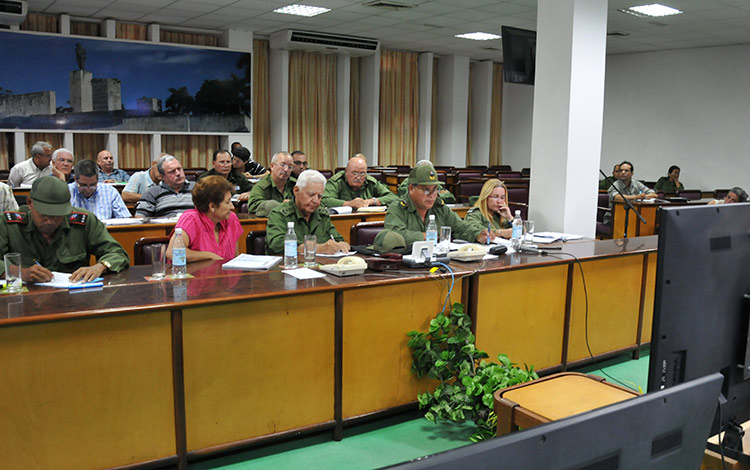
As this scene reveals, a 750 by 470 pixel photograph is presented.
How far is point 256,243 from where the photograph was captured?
161 inches

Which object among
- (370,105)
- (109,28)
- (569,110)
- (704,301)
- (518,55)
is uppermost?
(109,28)

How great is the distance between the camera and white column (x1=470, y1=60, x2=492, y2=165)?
47.4ft

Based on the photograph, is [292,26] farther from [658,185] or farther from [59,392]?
[59,392]

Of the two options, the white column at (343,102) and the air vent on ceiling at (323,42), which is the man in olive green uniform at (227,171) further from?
the white column at (343,102)

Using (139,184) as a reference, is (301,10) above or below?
above

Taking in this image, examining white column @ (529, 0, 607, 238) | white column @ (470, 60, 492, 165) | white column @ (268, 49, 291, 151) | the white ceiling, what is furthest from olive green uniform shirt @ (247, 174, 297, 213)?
white column @ (470, 60, 492, 165)

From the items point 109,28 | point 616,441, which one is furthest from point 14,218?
point 109,28

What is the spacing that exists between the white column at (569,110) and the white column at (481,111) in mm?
9025

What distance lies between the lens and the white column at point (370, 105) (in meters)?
12.6

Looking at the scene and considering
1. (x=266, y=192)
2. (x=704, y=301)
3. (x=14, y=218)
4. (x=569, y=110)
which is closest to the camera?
(x=704, y=301)

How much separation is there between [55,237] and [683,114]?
11.7 meters

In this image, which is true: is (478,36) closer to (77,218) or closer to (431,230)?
(431,230)

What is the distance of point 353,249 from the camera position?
391cm

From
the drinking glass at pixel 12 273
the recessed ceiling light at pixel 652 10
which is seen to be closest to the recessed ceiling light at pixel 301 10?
the recessed ceiling light at pixel 652 10
